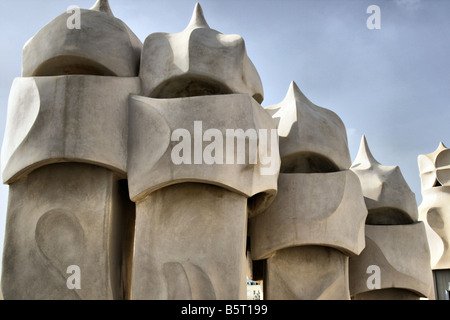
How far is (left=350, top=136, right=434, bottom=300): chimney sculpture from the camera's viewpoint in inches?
439

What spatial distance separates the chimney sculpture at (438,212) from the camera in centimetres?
1784

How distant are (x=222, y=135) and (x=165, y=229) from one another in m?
1.68

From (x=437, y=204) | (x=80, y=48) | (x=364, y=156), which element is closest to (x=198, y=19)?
(x=80, y=48)

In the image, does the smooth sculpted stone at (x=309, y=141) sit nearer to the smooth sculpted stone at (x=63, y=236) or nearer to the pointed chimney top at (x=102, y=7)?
the smooth sculpted stone at (x=63, y=236)

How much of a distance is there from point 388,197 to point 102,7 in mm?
7754

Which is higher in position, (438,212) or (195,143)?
(438,212)

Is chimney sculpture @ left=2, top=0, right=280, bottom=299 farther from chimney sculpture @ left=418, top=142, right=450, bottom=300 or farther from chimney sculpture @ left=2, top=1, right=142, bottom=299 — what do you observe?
chimney sculpture @ left=418, top=142, right=450, bottom=300

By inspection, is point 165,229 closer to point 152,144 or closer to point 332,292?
point 152,144

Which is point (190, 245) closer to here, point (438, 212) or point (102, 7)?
point (102, 7)

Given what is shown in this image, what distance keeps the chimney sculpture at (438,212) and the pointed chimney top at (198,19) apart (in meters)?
12.5

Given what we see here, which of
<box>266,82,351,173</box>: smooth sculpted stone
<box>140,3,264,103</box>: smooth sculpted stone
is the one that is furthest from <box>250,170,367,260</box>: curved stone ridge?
<box>140,3,264,103</box>: smooth sculpted stone

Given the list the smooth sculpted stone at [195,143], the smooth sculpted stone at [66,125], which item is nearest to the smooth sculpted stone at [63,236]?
the smooth sculpted stone at [66,125]

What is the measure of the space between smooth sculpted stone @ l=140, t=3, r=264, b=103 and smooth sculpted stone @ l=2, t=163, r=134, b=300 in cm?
183

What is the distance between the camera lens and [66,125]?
765 centimetres
